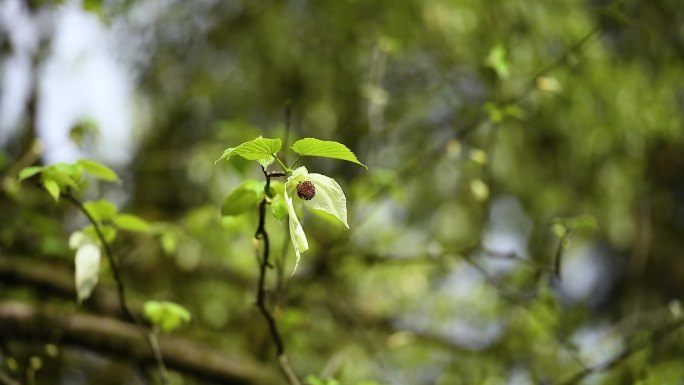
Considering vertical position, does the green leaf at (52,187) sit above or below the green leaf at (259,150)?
above

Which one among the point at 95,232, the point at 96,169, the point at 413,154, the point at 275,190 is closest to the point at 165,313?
the point at 95,232

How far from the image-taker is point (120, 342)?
1483mm

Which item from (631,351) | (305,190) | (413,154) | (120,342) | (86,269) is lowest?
(305,190)

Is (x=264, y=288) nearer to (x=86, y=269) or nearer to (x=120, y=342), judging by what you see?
(x=86, y=269)

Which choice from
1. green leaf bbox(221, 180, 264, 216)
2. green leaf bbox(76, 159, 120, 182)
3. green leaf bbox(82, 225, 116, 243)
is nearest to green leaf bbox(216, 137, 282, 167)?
green leaf bbox(221, 180, 264, 216)

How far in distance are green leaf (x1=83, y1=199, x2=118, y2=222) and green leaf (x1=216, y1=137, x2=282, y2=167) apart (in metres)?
0.41

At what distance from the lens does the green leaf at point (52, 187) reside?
854 millimetres

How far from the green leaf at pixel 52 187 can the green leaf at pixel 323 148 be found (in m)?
0.38

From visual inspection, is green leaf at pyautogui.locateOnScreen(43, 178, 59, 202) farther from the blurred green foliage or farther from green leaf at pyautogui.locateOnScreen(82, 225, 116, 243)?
the blurred green foliage

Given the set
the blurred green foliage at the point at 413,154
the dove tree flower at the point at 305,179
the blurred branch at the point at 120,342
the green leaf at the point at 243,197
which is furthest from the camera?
the blurred green foliage at the point at 413,154

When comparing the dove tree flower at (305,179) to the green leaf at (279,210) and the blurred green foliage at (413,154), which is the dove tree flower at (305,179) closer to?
the green leaf at (279,210)

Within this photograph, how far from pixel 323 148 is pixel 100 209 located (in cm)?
47

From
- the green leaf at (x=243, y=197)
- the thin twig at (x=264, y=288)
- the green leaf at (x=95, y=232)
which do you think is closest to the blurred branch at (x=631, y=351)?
the thin twig at (x=264, y=288)

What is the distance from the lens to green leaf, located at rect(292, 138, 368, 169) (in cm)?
62
